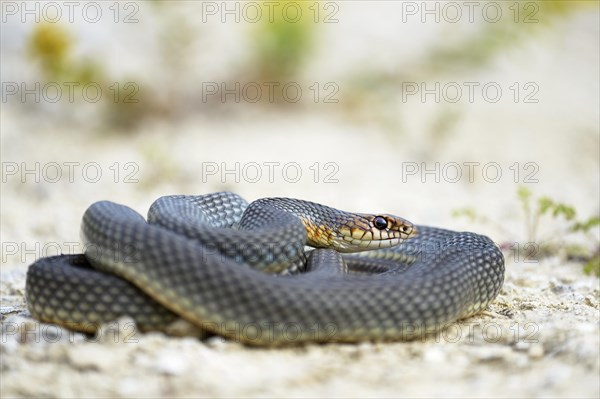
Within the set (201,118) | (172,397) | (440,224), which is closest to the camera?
(172,397)

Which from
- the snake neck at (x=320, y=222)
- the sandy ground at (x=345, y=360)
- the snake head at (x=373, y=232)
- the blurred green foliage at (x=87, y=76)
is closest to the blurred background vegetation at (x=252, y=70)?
the blurred green foliage at (x=87, y=76)

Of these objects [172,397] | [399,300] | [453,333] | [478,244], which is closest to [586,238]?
[478,244]

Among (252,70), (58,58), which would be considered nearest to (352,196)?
(252,70)

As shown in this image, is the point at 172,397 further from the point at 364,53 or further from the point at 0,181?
the point at 364,53

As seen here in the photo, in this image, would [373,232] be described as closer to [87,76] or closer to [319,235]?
[319,235]

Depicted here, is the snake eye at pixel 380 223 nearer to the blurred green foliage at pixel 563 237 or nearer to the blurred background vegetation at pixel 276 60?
the blurred green foliage at pixel 563 237
